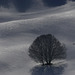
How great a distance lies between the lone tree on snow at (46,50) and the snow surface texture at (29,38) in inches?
77.4

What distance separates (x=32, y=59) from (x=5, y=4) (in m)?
84.9

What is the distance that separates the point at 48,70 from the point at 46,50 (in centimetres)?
550

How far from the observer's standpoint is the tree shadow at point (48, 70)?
211 ft

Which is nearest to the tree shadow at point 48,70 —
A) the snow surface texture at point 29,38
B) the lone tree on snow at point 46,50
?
the snow surface texture at point 29,38

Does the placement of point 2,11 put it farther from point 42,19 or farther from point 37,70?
point 37,70

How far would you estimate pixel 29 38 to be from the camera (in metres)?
92.5

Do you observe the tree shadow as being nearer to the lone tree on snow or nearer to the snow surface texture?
the snow surface texture

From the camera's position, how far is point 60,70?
6531 cm

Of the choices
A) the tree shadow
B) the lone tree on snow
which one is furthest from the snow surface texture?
the lone tree on snow

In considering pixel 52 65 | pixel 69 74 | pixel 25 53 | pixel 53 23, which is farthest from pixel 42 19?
pixel 69 74

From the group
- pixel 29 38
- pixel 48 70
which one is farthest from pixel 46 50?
pixel 29 38

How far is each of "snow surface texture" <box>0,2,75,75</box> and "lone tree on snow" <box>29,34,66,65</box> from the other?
6.45 feet

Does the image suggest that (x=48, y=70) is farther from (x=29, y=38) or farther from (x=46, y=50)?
(x=29, y=38)

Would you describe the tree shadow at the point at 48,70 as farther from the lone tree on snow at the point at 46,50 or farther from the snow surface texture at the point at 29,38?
the lone tree on snow at the point at 46,50
